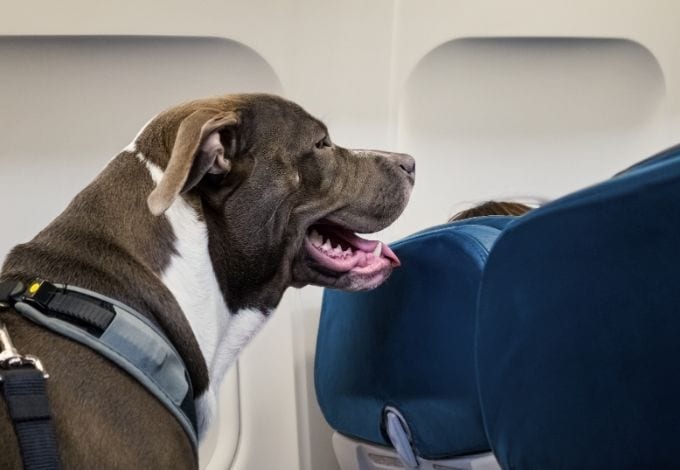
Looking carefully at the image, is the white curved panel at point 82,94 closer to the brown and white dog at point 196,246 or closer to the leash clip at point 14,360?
the brown and white dog at point 196,246

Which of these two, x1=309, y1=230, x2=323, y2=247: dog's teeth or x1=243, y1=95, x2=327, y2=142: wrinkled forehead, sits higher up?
x1=243, y1=95, x2=327, y2=142: wrinkled forehead

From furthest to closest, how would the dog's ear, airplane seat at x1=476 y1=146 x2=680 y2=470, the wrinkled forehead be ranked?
the wrinkled forehead, the dog's ear, airplane seat at x1=476 y1=146 x2=680 y2=470

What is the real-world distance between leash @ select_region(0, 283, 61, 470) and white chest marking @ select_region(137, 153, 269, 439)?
0.27 metres

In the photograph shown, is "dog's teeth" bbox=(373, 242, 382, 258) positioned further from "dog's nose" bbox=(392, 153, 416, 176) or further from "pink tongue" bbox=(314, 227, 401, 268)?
"dog's nose" bbox=(392, 153, 416, 176)

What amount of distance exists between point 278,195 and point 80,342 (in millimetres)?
389

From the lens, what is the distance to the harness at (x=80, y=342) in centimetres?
99

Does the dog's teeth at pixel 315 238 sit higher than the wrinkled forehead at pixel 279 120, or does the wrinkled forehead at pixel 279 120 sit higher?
the wrinkled forehead at pixel 279 120

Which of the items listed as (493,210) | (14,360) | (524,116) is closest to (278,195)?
(14,360)

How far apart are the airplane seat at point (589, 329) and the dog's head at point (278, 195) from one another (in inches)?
13.7

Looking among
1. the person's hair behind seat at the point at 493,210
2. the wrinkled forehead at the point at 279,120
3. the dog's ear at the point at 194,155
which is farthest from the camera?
the person's hair behind seat at the point at 493,210

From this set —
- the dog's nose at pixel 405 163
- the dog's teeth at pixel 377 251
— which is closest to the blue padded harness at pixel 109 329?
the dog's teeth at pixel 377 251

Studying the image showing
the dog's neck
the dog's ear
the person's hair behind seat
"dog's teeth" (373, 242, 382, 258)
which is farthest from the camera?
the person's hair behind seat

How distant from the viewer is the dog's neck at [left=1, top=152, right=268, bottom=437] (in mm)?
1186

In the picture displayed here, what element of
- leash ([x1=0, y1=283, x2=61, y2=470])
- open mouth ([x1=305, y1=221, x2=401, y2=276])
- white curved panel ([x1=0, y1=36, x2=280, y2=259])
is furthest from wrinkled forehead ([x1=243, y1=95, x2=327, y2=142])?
white curved panel ([x1=0, y1=36, x2=280, y2=259])
